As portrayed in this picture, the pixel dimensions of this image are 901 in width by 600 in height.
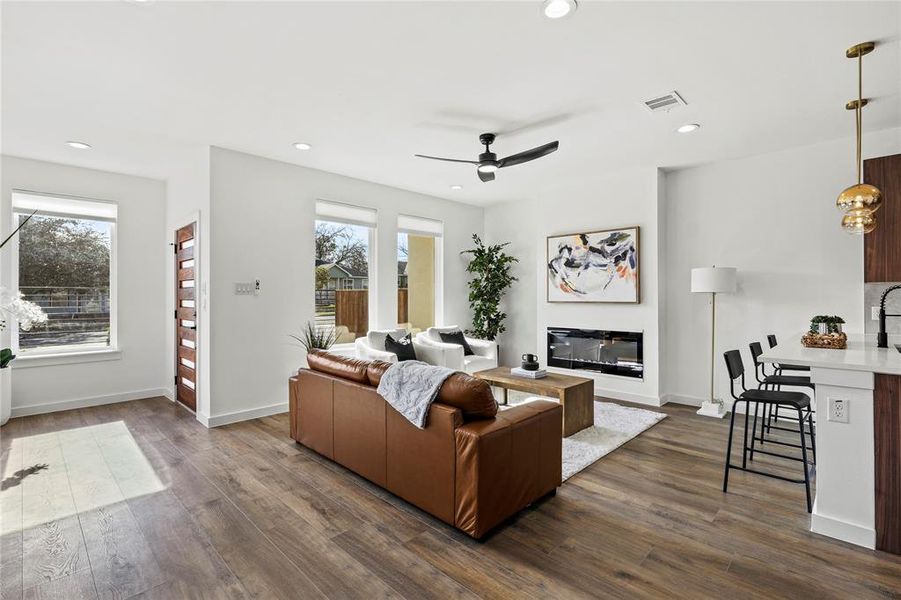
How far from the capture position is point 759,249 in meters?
4.61

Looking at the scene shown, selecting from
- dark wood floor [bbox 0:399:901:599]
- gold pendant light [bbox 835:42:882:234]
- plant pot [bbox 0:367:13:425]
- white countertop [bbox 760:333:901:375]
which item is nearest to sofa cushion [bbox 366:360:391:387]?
dark wood floor [bbox 0:399:901:599]

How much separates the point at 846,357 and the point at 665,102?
83.9 inches

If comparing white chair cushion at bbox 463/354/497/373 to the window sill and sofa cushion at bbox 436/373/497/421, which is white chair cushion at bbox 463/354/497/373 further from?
the window sill

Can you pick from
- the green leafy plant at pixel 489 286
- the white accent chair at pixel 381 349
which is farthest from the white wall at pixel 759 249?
the white accent chair at pixel 381 349

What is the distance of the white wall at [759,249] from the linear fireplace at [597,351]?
0.40 m

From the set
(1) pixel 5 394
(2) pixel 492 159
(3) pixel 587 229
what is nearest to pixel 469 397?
(2) pixel 492 159

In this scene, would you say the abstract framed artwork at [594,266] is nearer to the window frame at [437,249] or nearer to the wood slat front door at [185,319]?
the window frame at [437,249]

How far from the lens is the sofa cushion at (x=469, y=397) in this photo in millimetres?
2344

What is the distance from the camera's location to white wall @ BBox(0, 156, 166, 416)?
4.64 meters

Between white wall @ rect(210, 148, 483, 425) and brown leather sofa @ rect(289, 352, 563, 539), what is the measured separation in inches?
73.3

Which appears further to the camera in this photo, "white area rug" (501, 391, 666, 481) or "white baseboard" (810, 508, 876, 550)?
"white area rug" (501, 391, 666, 481)

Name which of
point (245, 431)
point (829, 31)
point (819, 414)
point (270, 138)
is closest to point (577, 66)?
point (829, 31)

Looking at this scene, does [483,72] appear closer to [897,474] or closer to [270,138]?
[270,138]

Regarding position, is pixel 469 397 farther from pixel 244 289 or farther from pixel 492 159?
pixel 244 289
